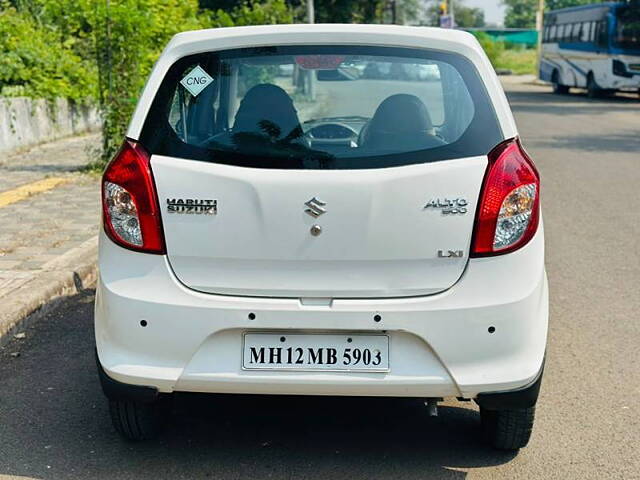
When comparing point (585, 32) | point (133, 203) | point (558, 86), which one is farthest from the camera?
point (558, 86)

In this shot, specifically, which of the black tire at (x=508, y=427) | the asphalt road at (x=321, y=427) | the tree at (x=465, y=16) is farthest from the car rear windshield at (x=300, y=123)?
the tree at (x=465, y=16)

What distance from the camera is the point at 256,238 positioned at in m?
3.90

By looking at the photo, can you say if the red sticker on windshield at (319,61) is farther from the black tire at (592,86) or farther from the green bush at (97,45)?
the black tire at (592,86)

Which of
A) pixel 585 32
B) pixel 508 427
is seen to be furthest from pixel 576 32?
pixel 508 427

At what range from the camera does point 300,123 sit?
421 centimetres

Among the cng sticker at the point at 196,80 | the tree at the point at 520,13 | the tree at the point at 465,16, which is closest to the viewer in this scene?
the cng sticker at the point at 196,80

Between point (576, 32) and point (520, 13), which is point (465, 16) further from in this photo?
point (576, 32)

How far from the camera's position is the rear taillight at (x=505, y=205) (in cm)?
392

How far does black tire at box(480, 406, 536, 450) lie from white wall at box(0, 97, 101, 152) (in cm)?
1136

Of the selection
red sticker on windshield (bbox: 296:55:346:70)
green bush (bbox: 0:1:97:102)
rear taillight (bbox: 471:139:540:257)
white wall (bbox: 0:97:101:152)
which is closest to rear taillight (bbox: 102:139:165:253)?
red sticker on windshield (bbox: 296:55:346:70)

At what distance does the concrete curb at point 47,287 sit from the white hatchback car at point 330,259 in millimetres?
2364

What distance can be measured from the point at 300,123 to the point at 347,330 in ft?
2.82

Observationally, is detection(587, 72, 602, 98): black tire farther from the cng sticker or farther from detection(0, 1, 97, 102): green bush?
the cng sticker

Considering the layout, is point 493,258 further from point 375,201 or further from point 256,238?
point 256,238
